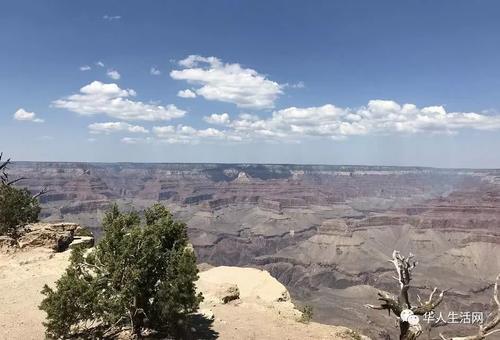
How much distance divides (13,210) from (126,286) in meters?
39.1

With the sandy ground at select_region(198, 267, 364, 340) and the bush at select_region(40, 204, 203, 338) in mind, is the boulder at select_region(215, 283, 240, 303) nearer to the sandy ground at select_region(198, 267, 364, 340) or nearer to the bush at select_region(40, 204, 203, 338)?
the sandy ground at select_region(198, 267, 364, 340)

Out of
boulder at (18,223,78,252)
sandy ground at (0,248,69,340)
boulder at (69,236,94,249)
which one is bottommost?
sandy ground at (0,248,69,340)

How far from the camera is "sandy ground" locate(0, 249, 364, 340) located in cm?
3256

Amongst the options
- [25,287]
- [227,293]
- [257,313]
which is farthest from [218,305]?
[25,287]

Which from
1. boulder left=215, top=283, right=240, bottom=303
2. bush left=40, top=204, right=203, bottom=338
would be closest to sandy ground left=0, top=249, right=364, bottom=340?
boulder left=215, top=283, right=240, bottom=303

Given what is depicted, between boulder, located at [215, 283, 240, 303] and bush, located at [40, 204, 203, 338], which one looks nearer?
bush, located at [40, 204, 203, 338]

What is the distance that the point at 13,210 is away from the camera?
57688mm

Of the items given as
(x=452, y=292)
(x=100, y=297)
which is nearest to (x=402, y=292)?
(x=100, y=297)

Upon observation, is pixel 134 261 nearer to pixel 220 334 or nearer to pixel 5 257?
pixel 220 334

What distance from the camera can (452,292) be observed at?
629ft

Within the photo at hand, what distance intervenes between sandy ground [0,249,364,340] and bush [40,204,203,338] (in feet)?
17.3

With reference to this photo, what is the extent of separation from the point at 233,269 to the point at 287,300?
1162cm

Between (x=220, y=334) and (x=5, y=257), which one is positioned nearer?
(x=220, y=334)

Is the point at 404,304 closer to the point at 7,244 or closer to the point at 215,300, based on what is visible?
the point at 215,300
